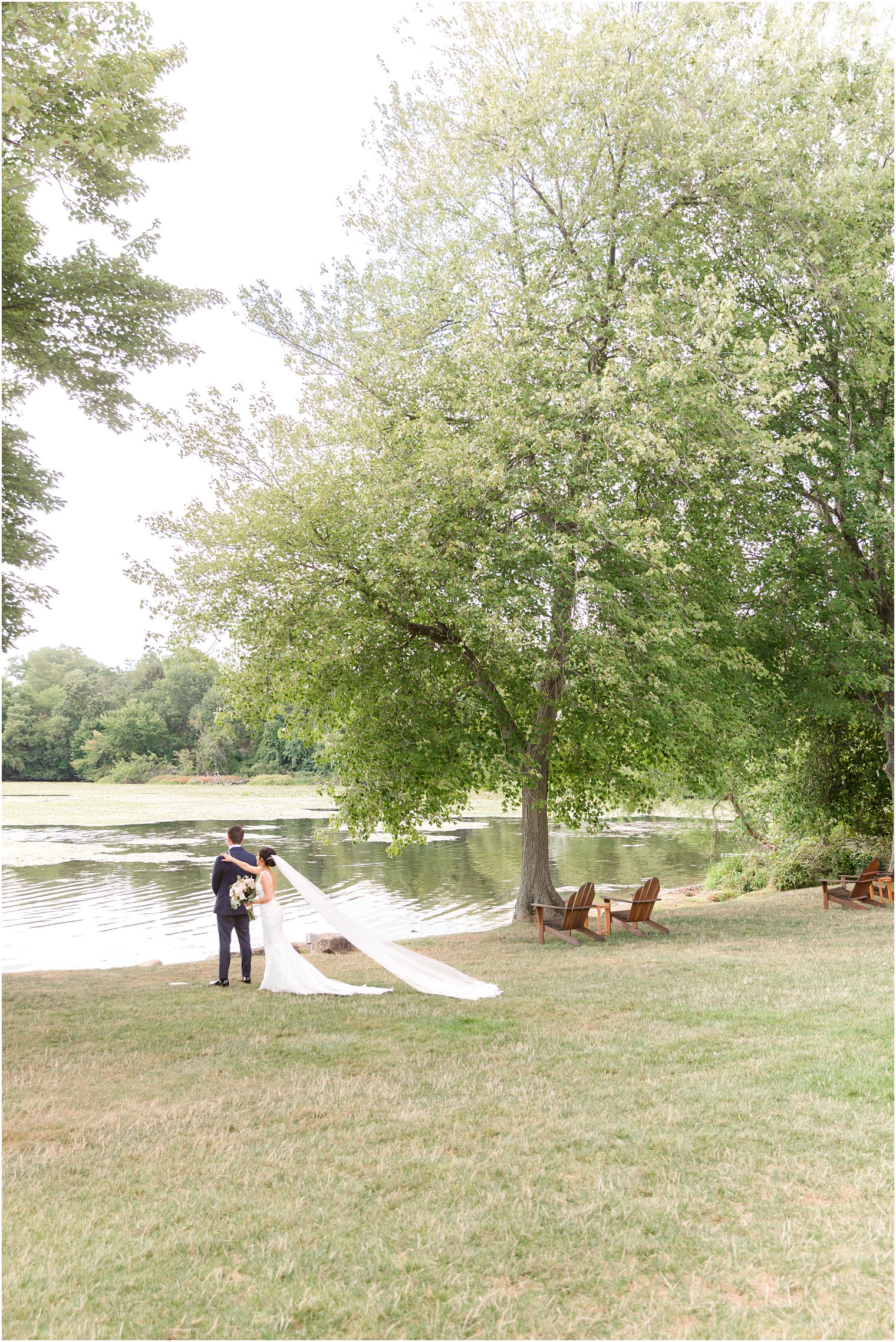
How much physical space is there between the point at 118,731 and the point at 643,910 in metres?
69.0

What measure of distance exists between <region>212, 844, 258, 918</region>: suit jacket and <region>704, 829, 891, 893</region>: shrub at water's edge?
15910mm

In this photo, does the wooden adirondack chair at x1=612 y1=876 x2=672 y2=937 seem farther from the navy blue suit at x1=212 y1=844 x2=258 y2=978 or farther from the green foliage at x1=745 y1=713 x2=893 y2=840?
the green foliage at x1=745 y1=713 x2=893 y2=840

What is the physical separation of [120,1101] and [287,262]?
17967 millimetres

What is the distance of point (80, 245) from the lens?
38.4 feet

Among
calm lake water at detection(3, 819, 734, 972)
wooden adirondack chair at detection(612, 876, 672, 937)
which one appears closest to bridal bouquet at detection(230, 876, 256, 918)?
calm lake water at detection(3, 819, 734, 972)

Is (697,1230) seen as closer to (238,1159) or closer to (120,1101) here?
(238,1159)

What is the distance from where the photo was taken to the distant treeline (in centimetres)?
7250

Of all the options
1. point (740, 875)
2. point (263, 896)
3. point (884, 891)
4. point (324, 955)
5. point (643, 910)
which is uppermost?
point (263, 896)

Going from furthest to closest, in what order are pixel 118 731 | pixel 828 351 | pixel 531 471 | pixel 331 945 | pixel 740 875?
1. pixel 118 731
2. pixel 740 875
3. pixel 828 351
4. pixel 331 945
5. pixel 531 471

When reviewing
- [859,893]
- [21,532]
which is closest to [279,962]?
[21,532]

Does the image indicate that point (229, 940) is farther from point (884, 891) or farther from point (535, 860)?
point (884, 891)

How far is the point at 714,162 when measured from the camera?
1498 cm

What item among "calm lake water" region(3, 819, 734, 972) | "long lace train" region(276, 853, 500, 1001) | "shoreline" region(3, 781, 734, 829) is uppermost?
"long lace train" region(276, 853, 500, 1001)

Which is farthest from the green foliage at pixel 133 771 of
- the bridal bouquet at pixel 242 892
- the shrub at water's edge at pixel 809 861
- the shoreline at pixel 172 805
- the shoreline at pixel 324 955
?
the bridal bouquet at pixel 242 892
